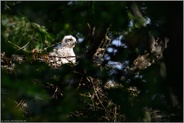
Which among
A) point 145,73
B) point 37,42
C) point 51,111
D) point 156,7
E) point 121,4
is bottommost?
point 51,111

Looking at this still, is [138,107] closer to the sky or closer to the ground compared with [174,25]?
closer to the ground

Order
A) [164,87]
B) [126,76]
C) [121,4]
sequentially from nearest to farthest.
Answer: [164,87]
[121,4]
[126,76]

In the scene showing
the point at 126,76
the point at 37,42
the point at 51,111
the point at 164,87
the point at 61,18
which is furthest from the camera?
the point at 37,42

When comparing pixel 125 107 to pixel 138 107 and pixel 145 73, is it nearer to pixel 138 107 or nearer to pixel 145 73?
pixel 138 107

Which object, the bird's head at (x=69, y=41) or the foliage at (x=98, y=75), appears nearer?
the foliage at (x=98, y=75)

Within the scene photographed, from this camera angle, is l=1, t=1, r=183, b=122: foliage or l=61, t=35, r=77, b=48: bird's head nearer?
l=1, t=1, r=183, b=122: foliage

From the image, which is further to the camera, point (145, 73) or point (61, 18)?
point (61, 18)

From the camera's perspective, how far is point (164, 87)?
1562 millimetres

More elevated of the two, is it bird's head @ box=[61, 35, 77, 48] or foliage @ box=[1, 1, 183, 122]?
bird's head @ box=[61, 35, 77, 48]

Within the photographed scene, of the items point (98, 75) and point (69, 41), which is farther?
point (69, 41)

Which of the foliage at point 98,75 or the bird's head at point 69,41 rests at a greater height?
the bird's head at point 69,41

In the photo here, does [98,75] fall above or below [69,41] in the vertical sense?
below

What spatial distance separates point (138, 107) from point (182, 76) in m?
0.23

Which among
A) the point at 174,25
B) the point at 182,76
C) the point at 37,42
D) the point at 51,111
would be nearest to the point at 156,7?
the point at 174,25
